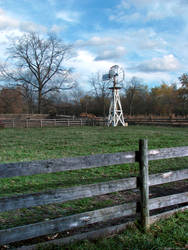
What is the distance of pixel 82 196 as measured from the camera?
3062 mm

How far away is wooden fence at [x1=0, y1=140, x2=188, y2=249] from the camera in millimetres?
2668

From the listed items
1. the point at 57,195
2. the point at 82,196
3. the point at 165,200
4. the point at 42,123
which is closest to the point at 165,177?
the point at 165,200

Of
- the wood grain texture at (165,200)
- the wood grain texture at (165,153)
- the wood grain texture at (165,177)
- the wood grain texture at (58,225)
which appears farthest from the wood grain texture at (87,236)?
the wood grain texture at (165,153)

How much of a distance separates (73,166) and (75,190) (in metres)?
0.31

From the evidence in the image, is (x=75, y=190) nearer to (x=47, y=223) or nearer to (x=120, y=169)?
(x=47, y=223)

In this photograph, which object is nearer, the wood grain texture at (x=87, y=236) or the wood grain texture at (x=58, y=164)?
the wood grain texture at (x=58, y=164)

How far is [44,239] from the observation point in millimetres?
3336

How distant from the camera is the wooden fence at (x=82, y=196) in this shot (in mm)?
2668

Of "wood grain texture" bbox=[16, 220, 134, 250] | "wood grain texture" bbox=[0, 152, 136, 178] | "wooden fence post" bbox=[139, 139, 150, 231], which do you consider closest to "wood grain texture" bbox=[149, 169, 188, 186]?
"wooden fence post" bbox=[139, 139, 150, 231]

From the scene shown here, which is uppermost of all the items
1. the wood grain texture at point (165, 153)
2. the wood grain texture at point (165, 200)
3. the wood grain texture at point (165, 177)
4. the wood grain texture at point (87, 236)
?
the wood grain texture at point (165, 153)

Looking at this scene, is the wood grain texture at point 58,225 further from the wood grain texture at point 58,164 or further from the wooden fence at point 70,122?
the wooden fence at point 70,122

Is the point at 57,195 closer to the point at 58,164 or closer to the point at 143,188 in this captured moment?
the point at 58,164

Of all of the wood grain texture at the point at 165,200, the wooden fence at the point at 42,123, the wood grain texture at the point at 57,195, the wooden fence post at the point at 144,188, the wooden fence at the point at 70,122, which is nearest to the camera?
the wood grain texture at the point at 57,195

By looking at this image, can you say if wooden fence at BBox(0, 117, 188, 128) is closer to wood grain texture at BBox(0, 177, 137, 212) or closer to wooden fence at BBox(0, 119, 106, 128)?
wooden fence at BBox(0, 119, 106, 128)
